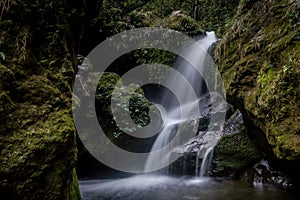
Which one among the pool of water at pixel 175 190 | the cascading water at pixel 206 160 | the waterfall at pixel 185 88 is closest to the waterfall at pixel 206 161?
the cascading water at pixel 206 160

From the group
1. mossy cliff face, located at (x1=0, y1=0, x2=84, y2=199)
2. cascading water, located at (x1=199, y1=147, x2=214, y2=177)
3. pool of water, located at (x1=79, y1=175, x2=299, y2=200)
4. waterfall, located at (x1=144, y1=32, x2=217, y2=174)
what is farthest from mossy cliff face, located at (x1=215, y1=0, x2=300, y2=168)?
waterfall, located at (x1=144, y1=32, x2=217, y2=174)

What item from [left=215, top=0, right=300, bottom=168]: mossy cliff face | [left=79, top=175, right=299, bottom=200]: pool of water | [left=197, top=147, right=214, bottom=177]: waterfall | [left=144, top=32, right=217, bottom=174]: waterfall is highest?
[left=144, top=32, right=217, bottom=174]: waterfall

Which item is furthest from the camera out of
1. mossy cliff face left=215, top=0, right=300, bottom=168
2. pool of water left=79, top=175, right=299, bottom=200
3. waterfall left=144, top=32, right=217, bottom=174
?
waterfall left=144, top=32, right=217, bottom=174

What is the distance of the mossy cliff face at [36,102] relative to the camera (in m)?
2.26

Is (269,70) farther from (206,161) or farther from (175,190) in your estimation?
(206,161)

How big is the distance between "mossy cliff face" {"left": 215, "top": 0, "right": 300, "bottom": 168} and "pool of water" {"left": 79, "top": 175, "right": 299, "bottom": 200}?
0.87 m

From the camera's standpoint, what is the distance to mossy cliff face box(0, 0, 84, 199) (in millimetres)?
2264

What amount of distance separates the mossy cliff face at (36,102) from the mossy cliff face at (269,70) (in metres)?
2.58

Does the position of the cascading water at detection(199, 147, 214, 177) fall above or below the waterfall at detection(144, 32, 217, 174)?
below

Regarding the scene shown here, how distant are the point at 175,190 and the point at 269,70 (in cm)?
330

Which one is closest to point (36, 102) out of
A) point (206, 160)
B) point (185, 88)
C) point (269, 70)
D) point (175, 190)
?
point (269, 70)

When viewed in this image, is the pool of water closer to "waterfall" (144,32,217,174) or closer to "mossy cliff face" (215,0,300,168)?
"mossy cliff face" (215,0,300,168)

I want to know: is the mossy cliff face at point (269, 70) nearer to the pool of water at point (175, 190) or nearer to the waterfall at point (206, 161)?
the pool of water at point (175, 190)

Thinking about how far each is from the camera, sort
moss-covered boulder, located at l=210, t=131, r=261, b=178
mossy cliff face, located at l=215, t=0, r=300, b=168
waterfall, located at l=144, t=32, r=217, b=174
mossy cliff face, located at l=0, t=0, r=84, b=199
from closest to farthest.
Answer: mossy cliff face, located at l=0, t=0, r=84, b=199, mossy cliff face, located at l=215, t=0, r=300, b=168, moss-covered boulder, located at l=210, t=131, r=261, b=178, waterfall, located at l=144, t=32, r=217, b=174
